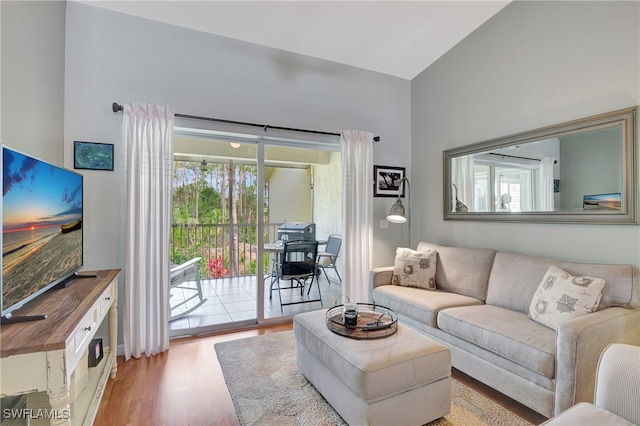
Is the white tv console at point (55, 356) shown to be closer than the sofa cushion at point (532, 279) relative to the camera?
Yes

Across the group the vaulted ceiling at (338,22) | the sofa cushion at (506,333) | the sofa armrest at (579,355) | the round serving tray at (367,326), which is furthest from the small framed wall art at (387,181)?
the sofa armrest at (579,355)

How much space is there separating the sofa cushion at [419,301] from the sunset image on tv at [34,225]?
2.49 meters

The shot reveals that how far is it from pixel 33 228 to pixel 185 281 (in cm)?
196

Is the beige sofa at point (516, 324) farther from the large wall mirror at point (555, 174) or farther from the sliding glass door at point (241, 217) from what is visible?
the sliding glass door at point (241, 217)

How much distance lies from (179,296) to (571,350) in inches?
137

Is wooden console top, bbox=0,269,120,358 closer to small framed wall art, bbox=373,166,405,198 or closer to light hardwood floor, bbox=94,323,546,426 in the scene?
light hardwood floor, bbox=94,323,546,426

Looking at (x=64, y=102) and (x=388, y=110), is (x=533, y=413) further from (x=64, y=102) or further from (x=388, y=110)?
(x=64, y=102)

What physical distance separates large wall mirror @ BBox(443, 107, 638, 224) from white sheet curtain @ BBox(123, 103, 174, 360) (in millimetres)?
2998

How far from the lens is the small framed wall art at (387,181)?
3.94m

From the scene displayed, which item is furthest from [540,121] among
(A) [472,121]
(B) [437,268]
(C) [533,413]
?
(C) [533,413]

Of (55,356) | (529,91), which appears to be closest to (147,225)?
(55,356)

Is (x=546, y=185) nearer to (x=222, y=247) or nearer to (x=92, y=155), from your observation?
(x=222, y=247)

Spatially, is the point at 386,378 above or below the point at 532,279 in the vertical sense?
below

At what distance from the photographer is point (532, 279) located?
2418 millimetres
